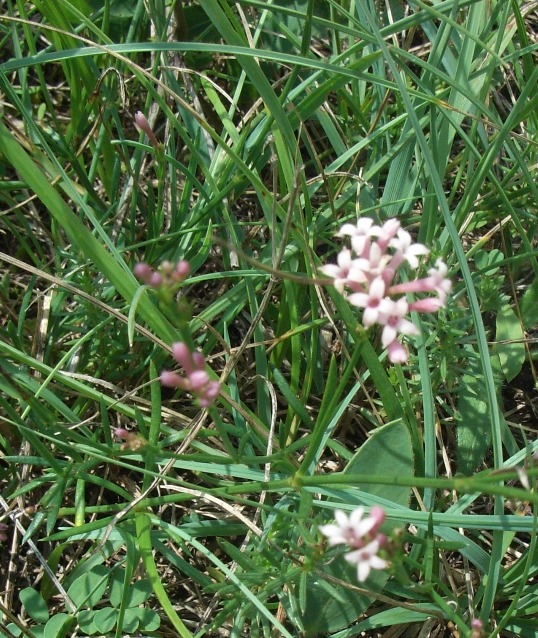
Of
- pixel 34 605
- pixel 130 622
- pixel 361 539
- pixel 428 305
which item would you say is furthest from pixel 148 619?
pixel 428 305

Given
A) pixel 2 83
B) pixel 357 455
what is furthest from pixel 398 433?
pixel 2 83

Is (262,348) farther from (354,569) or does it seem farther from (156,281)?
(156,281)

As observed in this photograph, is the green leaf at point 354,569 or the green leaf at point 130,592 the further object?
the green leaf at point 130,592

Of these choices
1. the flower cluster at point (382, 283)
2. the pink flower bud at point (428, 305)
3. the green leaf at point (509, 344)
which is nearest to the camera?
the flower cluster at point (382, 283)

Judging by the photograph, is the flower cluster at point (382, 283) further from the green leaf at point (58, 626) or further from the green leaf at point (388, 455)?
the green leaf at point (58, 626)

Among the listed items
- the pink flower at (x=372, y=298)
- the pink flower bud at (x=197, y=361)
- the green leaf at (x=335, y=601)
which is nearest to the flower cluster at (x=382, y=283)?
the pink flower at (x=372, y=298)

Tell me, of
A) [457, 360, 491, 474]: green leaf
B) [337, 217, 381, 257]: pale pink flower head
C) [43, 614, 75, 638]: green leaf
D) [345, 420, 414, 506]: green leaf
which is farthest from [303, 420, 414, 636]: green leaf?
[43, 614, 75, 638]: green leaf

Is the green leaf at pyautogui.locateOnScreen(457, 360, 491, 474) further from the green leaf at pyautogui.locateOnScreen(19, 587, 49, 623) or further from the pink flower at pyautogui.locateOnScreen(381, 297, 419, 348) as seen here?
the green leaf at pyautogui.locateOnScreen(19, 587, 49, 623)
